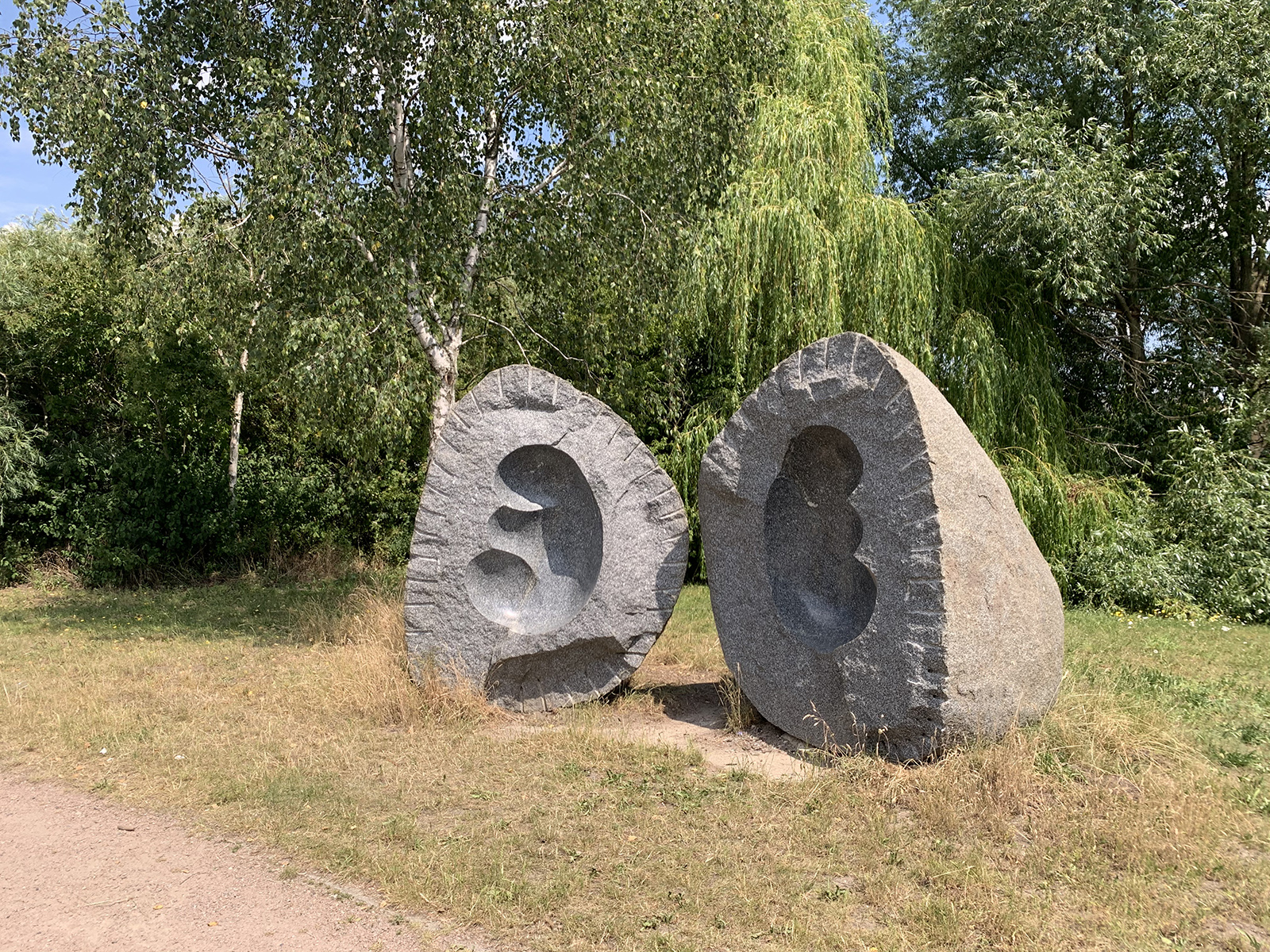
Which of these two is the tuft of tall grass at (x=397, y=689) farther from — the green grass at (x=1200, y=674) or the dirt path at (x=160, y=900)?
the green grass at (x=1200, y=674)

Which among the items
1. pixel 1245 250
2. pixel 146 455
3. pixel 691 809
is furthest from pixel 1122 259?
pixel 146 455

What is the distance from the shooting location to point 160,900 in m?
4.06

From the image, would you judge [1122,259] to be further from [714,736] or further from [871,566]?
[714,736]

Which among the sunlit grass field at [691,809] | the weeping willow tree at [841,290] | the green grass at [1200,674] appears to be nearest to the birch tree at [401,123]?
the weeping willow tree at [841,290]

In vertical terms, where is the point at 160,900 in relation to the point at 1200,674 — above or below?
below

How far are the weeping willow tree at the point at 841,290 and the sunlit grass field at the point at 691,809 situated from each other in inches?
184

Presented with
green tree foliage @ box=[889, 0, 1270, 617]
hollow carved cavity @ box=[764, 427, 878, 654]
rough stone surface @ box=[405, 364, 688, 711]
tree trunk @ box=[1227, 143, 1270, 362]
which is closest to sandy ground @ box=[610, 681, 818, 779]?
rough stone surface @ box=[405, 364, 688, 711]

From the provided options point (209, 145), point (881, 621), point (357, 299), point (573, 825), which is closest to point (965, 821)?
point (881, 621)

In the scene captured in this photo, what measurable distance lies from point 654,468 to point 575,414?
2.15ft

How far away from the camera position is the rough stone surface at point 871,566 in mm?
5016

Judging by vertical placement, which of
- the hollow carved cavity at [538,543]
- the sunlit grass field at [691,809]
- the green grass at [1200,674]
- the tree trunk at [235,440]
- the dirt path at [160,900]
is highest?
the tree trunk at [235,440]

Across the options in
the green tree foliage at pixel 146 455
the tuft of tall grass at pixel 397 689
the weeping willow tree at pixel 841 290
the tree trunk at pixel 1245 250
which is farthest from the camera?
the tree trunk at pixel 1245 250

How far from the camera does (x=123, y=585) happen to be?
12.9 metres

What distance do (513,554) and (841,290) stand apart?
6.15 m
